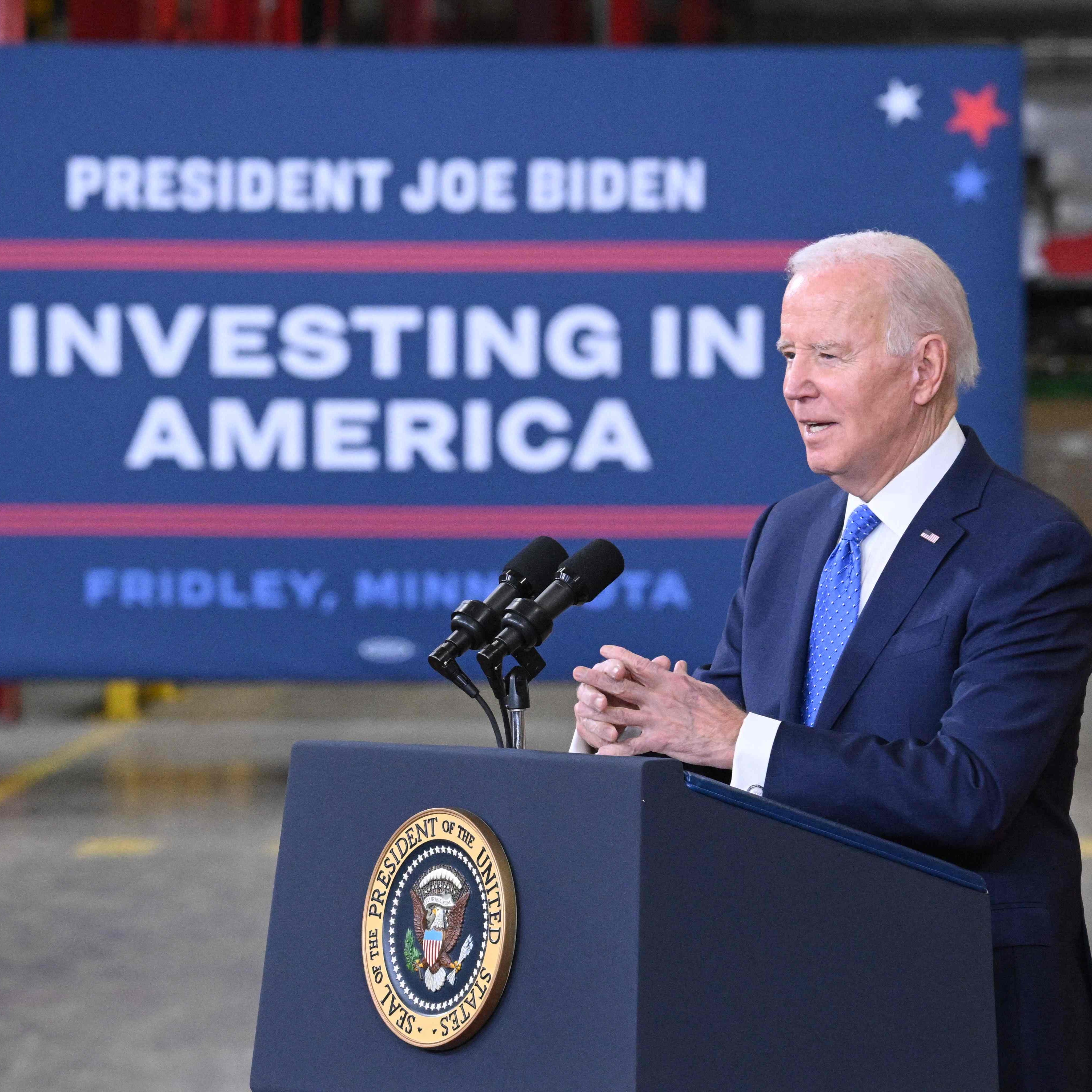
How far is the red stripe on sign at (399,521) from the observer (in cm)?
488

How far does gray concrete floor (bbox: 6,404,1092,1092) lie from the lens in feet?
11.0

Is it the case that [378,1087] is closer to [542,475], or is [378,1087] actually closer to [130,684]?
→ [542,475]

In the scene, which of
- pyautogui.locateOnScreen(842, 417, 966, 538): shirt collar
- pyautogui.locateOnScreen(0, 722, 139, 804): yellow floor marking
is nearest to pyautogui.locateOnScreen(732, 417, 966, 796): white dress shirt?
pyautogui.locateOnScreen(842, 417, 966, 538): shirt collar

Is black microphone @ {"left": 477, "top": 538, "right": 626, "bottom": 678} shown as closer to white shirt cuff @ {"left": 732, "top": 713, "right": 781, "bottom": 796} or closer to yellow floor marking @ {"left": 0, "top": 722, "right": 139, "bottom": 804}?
white shirt cuff @ {"left": 732, "top": 713, "right": 781, "bottom": 796}

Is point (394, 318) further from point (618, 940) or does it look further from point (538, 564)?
point (618, 940)

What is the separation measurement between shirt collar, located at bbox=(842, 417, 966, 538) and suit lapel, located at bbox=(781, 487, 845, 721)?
85 millimetres

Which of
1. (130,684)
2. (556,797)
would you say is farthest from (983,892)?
(130,684)

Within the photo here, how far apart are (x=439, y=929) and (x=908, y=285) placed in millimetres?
806

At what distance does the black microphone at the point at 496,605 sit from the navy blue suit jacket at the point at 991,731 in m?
0.29

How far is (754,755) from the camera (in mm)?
1458

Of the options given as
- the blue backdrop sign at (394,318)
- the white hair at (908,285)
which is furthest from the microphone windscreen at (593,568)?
the blue backdrop sign at (394,318)

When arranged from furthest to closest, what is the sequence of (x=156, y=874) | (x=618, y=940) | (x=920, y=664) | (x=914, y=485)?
(x=156, y=874), (x=914, y=485), (x=920, y=664), (x=618, y=940)

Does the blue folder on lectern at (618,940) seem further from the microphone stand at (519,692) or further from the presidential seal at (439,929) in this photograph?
the microphone stand at (519,692)

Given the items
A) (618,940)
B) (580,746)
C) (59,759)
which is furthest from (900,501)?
(59,759)
